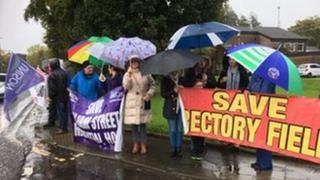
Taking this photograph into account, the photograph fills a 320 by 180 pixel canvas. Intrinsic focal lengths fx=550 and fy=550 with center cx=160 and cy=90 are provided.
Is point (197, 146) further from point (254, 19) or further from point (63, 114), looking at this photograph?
point (254, 19)

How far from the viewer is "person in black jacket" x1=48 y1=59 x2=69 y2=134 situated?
12.4m

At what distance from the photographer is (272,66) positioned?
733 cm

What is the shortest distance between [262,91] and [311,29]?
354 feet

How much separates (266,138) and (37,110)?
8.60 metres

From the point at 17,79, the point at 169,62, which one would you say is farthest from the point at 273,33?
the point at 169,62

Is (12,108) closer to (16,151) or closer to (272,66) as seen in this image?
(16,151)

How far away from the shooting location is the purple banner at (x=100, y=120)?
9664 mm

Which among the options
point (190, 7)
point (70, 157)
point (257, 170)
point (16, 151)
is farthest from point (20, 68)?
point (190, 7)

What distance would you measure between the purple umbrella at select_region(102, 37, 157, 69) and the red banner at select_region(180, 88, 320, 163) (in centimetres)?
105

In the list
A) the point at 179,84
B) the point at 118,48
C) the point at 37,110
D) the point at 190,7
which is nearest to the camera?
the point at 179,84

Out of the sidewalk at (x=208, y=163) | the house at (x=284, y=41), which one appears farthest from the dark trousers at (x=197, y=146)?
the house at (x=284, y=41)

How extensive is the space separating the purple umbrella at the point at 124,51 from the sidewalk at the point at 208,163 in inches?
65.3

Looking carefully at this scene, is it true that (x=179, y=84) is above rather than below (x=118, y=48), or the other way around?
below

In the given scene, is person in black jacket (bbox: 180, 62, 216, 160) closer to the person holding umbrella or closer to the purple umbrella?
the purple umbrella
